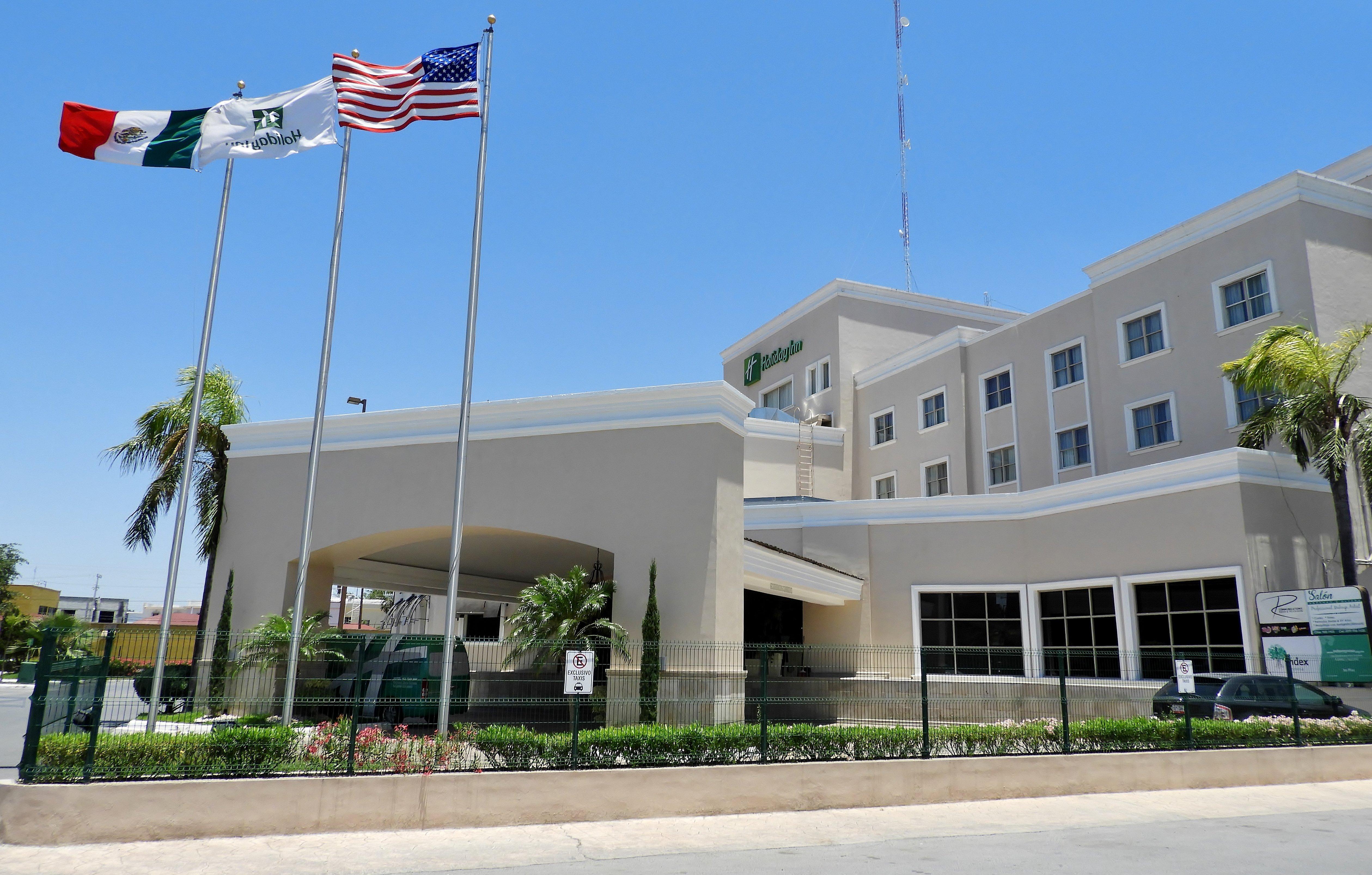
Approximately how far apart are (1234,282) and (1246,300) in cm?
62

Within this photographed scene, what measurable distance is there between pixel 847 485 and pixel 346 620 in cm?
5553

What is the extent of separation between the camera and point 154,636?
14469 millimetres

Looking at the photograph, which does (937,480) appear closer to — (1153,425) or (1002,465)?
(1002,465)

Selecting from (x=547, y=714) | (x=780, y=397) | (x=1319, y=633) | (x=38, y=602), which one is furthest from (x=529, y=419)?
(x=38, y=602)

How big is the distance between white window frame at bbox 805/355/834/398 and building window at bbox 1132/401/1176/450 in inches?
531

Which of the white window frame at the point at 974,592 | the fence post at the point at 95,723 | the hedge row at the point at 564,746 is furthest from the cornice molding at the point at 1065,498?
the fence post at the point at 95,723

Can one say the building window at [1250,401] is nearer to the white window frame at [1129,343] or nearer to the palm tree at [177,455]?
the white window frame at [1129,343]

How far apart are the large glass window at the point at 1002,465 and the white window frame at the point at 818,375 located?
828 centimetres

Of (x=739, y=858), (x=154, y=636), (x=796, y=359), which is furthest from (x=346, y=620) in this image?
(x=739, y=858)

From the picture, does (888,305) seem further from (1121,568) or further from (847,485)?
(1121,568)

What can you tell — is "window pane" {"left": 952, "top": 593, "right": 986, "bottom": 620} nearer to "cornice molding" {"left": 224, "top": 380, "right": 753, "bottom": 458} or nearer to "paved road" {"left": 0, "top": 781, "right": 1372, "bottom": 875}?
"cornice molding" {"left": 224, "top": 380, "right": 753, "bottom": 458}

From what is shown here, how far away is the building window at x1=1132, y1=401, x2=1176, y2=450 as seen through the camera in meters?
26.8

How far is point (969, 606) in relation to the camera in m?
26.0

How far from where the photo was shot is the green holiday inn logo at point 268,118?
1556 cm
